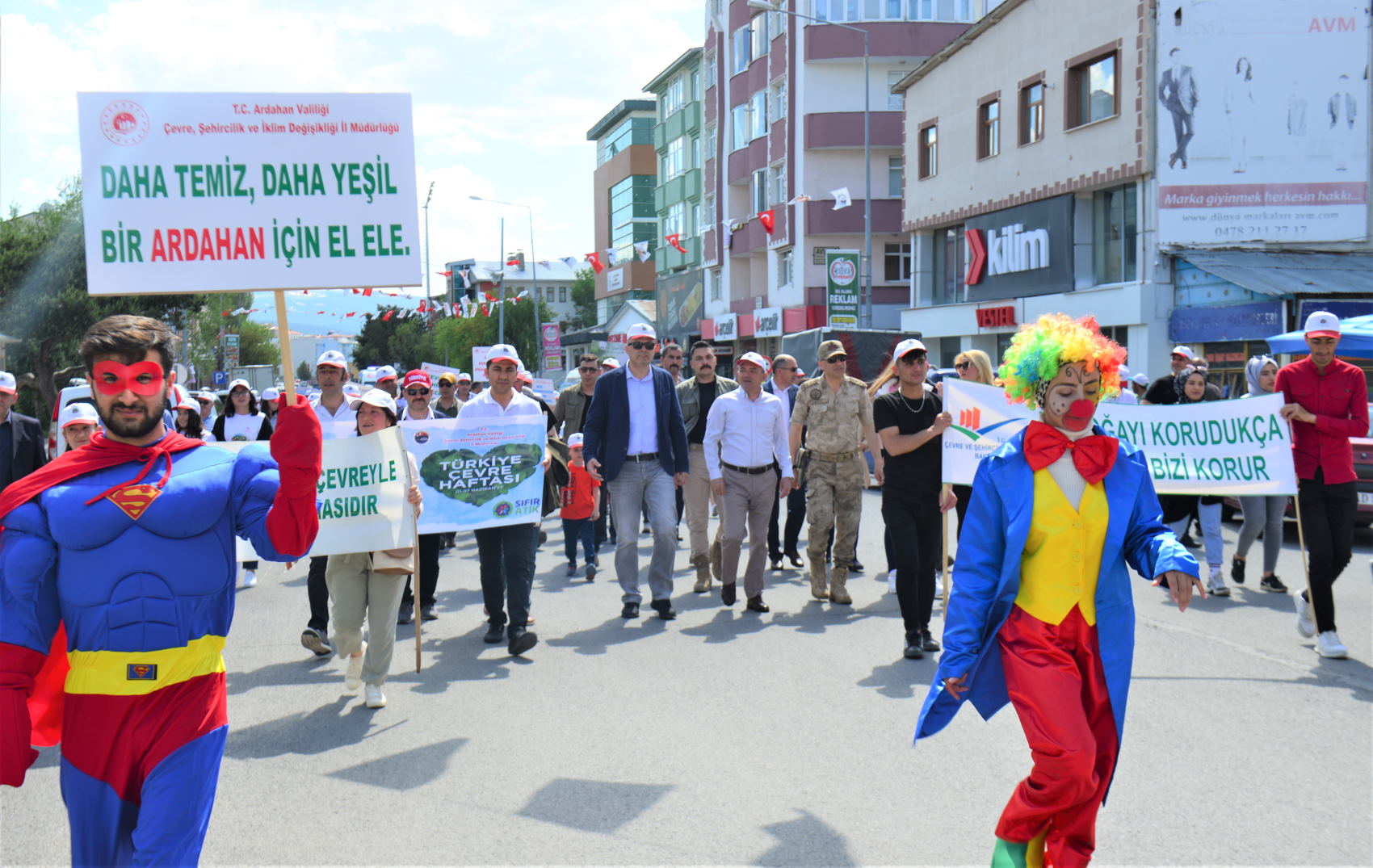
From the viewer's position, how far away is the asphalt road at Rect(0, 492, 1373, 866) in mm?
4562

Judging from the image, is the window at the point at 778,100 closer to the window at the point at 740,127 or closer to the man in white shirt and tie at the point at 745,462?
the window at the point at 740,127

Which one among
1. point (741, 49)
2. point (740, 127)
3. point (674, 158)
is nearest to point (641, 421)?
point (740, 127)

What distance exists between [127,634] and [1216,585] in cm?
890

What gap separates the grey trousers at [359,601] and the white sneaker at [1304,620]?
5.72 meters

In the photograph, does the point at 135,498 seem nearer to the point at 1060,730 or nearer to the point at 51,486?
the point at 51,486

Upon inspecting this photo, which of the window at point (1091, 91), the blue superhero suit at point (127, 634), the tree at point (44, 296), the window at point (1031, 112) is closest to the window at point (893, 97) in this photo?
the window at point (1031, 112)

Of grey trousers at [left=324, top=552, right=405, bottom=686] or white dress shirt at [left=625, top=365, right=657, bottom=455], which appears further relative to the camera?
white dress shirt at [left=625, top=365, right=657, bottom=455]

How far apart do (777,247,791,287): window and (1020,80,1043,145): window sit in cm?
1669

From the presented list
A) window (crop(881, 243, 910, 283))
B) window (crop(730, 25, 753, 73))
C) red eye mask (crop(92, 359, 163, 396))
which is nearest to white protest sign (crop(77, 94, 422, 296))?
red eye mask (crop(92, 359, 163, 396))

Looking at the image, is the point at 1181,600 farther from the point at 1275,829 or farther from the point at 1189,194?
the point at 1189,194

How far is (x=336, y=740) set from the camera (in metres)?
6.10

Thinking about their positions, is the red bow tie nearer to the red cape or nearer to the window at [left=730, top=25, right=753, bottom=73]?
the red cape

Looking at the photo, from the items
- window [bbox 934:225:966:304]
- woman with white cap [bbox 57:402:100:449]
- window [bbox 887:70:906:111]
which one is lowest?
woman with white cap [bbox 57:402:100:449]

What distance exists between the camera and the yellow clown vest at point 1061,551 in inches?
155
